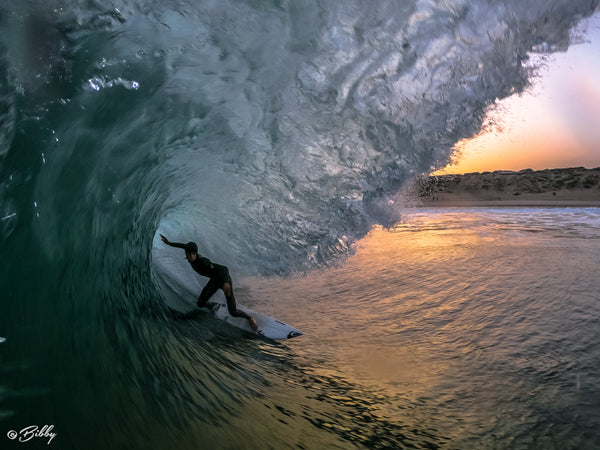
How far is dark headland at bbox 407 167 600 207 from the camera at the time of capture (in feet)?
86.1

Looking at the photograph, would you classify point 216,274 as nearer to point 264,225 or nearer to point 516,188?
point 264,225

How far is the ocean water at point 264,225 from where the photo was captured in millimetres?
2197

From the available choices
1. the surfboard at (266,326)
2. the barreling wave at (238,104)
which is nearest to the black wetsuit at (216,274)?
the surfboard at (266,326)

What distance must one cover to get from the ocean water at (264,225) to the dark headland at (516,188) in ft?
70.1

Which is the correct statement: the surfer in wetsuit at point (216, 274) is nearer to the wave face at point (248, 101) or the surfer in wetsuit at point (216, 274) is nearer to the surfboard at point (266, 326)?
the surfboard at point (266, 326)

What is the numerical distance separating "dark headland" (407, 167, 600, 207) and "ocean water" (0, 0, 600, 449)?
841 inches

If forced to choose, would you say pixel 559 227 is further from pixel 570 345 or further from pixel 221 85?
pixel 221 85

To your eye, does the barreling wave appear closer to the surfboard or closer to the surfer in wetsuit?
the surfer in wetsuit

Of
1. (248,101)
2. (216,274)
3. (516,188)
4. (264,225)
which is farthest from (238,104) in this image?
(516,188)

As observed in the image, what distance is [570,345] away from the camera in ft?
11.6

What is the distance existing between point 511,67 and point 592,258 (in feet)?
14.1

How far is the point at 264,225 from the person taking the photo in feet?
21.1

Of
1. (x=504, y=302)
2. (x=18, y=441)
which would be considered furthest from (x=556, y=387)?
(x=18, y=441)

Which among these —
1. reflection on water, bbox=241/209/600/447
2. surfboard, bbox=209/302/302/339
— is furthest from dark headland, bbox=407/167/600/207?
surfboard, bbox=209/302/302/339
